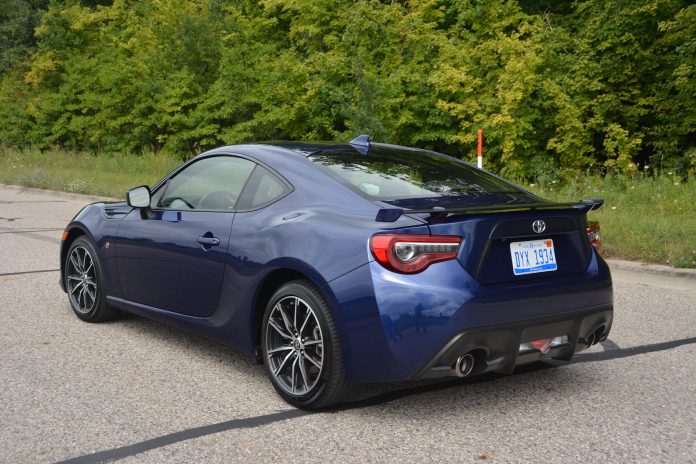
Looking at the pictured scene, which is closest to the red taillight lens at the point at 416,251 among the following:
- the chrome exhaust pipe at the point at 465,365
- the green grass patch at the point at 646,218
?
the chrome exhaust pipe at the point at 465,365

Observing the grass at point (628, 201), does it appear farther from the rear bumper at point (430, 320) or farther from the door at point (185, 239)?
the door at point (185, 239)

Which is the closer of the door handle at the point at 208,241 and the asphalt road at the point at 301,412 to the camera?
the asphalt road at the point at 301,412

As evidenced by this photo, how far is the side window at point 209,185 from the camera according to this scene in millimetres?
5016

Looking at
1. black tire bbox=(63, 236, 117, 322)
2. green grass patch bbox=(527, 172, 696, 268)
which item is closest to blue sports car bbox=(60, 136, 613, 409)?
black tire bbox=(63, 236, 117, 322)

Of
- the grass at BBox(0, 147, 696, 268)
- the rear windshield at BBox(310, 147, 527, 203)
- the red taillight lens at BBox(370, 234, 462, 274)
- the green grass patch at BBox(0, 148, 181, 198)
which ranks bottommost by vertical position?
the green grass patch at BBox(0, 148, 181, 198)

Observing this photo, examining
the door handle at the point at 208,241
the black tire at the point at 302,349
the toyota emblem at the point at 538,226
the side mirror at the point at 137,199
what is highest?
the toyota emblem at the point at 538,226

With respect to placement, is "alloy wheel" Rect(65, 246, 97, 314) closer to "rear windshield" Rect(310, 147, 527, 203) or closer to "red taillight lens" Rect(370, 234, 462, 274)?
"rear windshield" Rect(310, 147, 527, 203)

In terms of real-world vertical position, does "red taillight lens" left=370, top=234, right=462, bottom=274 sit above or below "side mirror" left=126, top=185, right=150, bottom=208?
above

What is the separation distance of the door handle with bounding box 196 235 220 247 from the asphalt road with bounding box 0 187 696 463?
801 mm

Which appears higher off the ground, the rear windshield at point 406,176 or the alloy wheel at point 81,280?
the rear windshield at point 406,176

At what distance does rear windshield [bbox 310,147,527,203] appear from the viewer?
4465 mm

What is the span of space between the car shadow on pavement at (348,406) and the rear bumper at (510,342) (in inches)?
25.1

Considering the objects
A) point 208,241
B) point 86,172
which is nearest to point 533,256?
point 208,241

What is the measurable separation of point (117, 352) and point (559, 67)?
22014 millimetres
